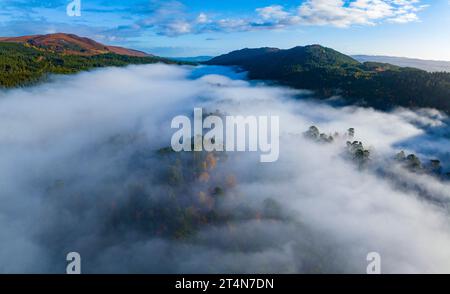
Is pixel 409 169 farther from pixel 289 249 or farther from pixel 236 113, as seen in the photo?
pixel 236 113

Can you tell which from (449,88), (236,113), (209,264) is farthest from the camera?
(236,113)

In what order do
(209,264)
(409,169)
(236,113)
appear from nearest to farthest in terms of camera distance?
(209,264) < (409,169) < (236,113)

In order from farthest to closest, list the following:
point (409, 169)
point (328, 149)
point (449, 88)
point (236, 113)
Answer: point (236, 113), point (449, 88), point (328, 149), point (409, 169)

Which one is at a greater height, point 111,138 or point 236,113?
point 236,113

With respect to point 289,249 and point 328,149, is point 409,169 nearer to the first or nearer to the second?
point 328,149

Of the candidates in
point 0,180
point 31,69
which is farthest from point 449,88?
point 31,69
